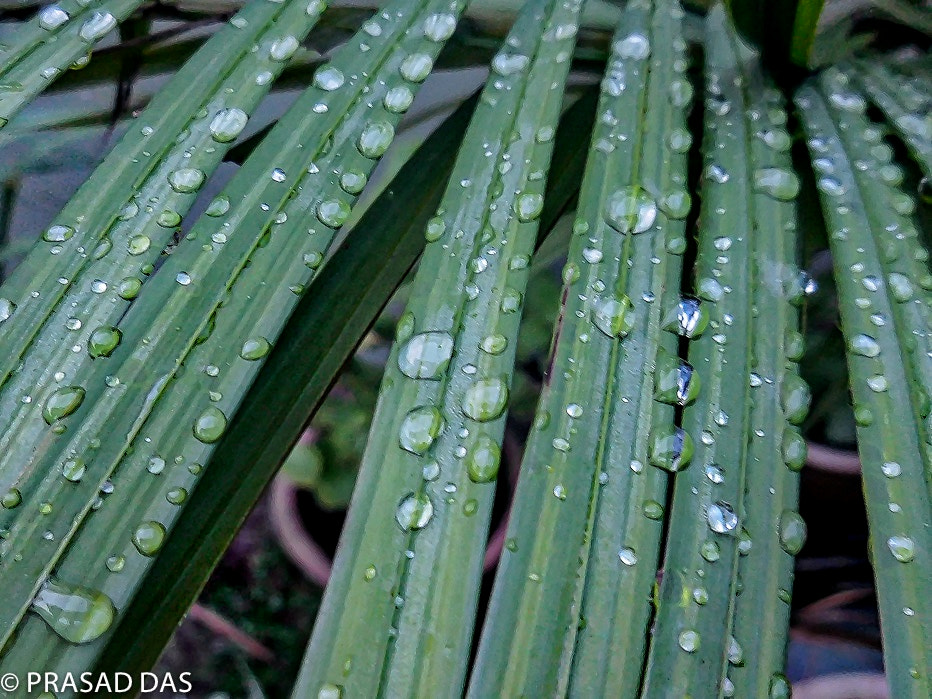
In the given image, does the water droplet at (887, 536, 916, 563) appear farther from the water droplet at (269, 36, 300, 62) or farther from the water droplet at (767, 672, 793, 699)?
the water droplet at (269, 36, 300, 62)

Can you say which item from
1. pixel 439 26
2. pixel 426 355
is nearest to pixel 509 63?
pixel 439 26

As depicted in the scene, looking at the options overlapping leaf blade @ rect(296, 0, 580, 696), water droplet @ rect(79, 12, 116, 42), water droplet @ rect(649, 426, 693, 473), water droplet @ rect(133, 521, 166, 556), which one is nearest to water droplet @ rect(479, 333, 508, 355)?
overlapping leaf blade @ rect(296, 0, 580, 696)

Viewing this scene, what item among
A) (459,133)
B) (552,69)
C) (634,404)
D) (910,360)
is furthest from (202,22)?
(910,360)

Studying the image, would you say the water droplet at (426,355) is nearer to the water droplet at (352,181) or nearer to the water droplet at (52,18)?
the water droplet at (352,181)

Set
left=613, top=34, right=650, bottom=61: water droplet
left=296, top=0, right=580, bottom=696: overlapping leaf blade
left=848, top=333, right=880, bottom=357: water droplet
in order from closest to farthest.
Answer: left=296, top=0, right=580, bottom=696: overlapping leaf blade, left=848, top=333, right=880, bottom=357: water droplet, left=613, top=34, right=650, bottom=61: water droplet

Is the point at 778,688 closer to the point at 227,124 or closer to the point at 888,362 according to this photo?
the point at 888,362

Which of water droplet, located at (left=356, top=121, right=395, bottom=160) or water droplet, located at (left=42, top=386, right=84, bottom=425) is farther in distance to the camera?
water droplet, located at (left=356, top=121, right=395, bottom=160)
